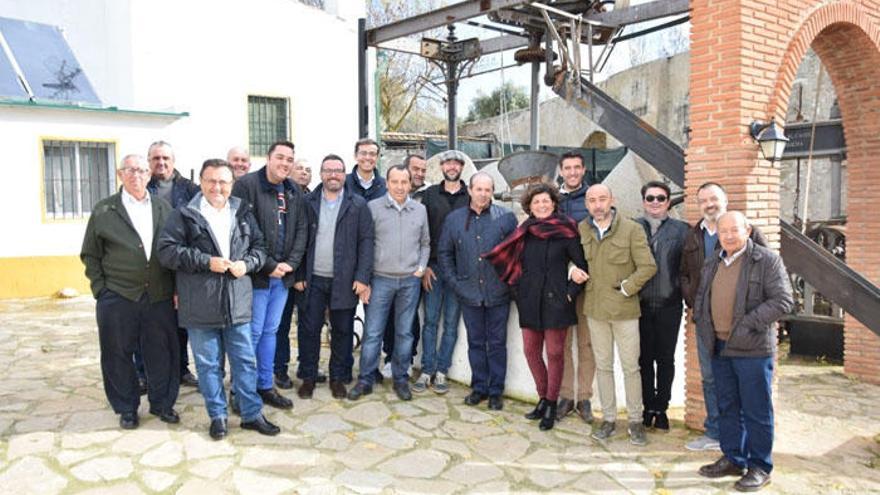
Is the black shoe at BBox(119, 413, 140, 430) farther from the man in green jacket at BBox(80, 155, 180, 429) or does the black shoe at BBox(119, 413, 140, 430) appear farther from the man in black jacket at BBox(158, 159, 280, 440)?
the man in black jacket at BBox(158, 159, 280, 440)

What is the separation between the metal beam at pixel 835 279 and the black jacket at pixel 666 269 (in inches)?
41.7

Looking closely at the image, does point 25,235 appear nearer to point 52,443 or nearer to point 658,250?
point 52,443

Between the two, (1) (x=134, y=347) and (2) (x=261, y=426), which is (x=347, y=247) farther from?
(1) (x=134, y=347)

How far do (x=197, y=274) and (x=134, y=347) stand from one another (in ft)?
2.88

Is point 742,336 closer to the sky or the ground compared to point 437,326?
closer to the sky

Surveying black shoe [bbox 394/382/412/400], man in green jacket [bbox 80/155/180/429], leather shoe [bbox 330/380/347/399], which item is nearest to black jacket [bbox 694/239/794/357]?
black shoe [bbox 394/382/412/400]

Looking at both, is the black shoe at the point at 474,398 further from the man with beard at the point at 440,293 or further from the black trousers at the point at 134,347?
the black trousers at the point at 134,347

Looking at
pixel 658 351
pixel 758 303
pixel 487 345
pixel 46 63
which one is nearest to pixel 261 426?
pixel 487 345

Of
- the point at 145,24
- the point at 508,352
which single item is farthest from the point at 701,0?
the point at 145,24

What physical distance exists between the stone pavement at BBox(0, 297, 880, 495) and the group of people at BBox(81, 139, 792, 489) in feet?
0.56

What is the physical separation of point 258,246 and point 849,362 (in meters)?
6.25

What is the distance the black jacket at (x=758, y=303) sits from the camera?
3893mm

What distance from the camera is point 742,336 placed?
13.0ft

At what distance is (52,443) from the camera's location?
4.56 m
